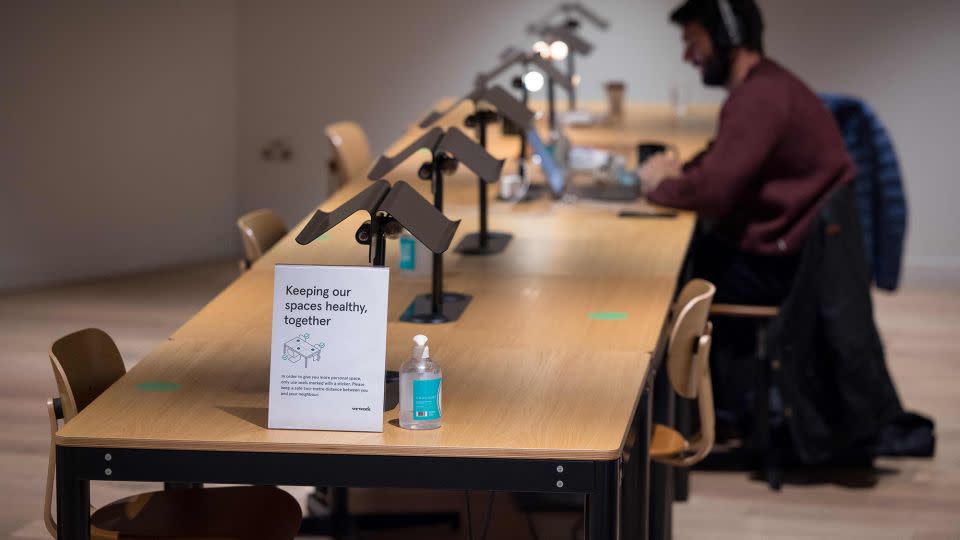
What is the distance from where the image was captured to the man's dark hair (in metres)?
5.04

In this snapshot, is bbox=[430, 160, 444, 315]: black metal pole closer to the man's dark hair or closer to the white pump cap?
the white pump cap

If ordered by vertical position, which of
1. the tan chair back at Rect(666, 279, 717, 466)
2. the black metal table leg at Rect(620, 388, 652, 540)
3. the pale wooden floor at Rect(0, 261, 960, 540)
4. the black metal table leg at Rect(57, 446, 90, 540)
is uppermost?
the tan chair back at Rect(666, 279, 717, 466)

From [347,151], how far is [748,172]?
1910 mm

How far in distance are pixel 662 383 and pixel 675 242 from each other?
0.53 m

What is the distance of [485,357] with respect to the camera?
3.34 metres

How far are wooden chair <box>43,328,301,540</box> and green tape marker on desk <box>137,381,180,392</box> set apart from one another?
0.44 ft

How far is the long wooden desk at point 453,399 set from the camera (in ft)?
8.83

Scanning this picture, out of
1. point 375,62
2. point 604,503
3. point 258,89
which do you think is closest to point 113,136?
point 258,89

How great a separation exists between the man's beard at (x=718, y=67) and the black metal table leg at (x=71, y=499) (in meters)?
2.96

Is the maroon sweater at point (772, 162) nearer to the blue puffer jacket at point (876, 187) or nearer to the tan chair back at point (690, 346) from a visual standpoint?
the blue puffer jacket at point (876, 187)

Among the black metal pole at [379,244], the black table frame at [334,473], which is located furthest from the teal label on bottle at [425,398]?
the black metal pole at [379,244]

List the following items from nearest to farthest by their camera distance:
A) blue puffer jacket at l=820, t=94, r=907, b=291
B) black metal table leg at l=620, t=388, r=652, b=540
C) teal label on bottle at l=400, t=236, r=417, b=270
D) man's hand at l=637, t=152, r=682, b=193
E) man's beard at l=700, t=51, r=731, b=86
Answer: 1. black metal table leg at l=620, t=388, r=652, b=540
2. teal label on bottle at l=400, t=236, r=417, b=270
3. man's beard at l=700, t=51, r=731, b=86
4. man's hand at l=637, t=152, r=682, b=193
5. blue puffer jacket at l=820, t=94, r=907, b=291

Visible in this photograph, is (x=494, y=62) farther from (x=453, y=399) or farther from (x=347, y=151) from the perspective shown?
(x=453, y=399)

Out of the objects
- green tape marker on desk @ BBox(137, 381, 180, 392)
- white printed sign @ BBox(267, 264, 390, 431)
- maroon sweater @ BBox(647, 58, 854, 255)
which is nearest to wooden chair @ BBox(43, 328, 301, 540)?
green tape marker on desk @ BBox(137, 381, 180, 392)
